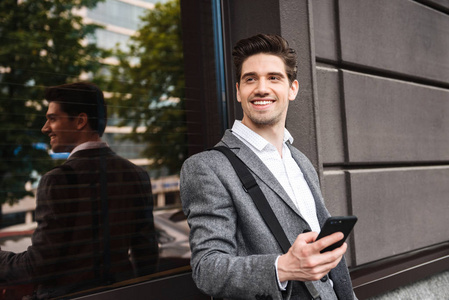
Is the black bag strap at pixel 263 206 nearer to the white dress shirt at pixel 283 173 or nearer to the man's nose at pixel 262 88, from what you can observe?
the white dress shirt at pixel 283 173

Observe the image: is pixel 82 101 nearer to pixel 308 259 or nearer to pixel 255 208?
pixel 255 208

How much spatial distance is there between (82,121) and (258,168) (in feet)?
6.36

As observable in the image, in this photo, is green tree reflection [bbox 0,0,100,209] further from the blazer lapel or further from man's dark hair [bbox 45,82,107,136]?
the blazer lapel

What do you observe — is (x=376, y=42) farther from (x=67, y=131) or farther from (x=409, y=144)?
(x=67, y=131)

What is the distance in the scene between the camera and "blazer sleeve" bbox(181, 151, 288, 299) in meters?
1.68

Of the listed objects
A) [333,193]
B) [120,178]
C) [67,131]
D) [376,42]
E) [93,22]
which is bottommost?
[333,193]

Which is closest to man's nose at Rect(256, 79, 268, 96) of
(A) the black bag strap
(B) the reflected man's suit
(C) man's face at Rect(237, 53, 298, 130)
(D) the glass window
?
(C) man's face at Rect(237, 53, 298, 130)

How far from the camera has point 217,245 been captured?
1.76m

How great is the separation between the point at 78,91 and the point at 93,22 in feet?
10.3

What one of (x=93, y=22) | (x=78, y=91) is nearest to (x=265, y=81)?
(x=78, y=91)

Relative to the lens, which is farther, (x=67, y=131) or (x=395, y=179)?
(x=395, y=179)

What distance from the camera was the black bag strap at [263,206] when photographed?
1.88 meters

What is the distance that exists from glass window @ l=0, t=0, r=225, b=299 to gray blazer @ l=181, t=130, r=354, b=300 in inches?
45.3

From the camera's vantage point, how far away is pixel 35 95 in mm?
5773
